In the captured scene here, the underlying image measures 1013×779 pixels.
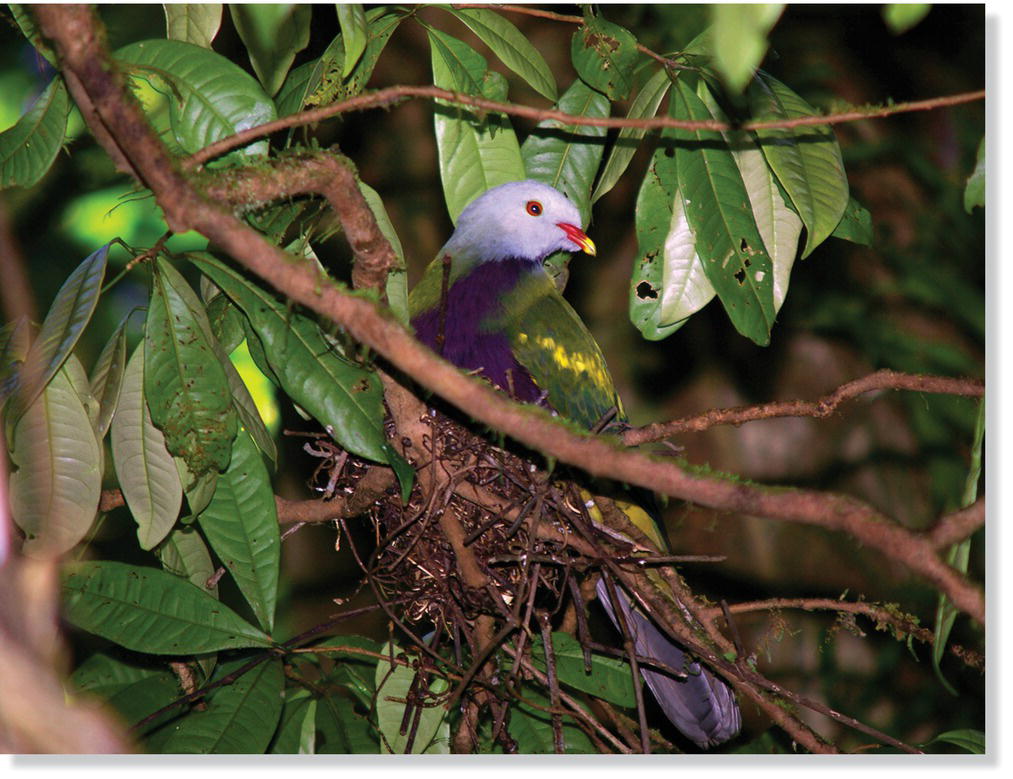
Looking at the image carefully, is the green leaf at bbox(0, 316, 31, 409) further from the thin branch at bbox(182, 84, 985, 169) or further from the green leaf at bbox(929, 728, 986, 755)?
the green leaf at bbox(929, 728, 986, 755)

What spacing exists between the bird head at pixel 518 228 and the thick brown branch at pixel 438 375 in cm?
144

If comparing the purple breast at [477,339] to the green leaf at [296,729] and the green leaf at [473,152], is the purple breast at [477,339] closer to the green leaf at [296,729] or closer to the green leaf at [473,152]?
the green leaf at [473,152]

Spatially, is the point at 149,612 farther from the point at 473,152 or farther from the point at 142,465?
the point at 473,152

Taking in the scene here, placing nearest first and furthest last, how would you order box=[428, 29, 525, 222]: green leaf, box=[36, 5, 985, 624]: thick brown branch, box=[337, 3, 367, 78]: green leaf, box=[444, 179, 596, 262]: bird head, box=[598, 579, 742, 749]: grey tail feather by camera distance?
box=[36, 5, 985, 624]: thick brown branch, box=[337, 3, 367, 78]: green leaf, box=[428, 29, 525, 222]: green leaf, box=[598, 579, 742, 749]: grey tail feather, box=[444, 179, 596, 262]: bird head

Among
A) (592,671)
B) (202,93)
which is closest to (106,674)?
(592,671)

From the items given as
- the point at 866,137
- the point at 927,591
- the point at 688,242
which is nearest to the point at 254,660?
the point at 688,242

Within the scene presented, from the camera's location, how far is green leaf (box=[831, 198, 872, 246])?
2.52 m

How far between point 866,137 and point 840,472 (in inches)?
65.5

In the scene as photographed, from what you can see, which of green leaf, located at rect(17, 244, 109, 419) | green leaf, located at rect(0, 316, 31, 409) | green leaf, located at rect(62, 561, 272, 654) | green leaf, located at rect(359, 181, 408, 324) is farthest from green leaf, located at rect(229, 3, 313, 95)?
green leaf, located at rect(62, 561, 272, 654)

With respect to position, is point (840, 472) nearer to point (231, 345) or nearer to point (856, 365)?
point (856, 365)

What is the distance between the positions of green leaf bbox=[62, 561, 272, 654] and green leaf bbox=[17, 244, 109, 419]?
1.92ft

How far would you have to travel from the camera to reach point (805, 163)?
7.65 ft

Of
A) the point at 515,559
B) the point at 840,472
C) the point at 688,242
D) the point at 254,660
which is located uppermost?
the point at 840,472

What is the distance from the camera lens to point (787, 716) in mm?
2465
